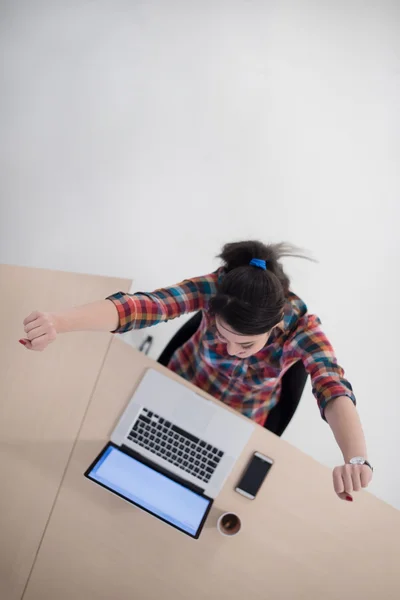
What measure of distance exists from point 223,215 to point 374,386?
3.79ft

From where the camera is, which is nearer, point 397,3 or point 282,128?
point 282,128

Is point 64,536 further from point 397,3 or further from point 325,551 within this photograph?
point 397,3

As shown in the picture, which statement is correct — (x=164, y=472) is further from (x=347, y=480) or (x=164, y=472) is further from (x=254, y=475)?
(x=347, y=480)

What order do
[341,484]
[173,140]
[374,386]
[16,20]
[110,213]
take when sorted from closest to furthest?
[341,484] → [374,386] → [110,213] → [173,140] → [16,20]

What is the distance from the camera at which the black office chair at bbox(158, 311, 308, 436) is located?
4.58 ft

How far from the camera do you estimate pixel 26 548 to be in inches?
45.1

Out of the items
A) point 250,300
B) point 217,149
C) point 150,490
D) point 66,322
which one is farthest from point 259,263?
point 217,149

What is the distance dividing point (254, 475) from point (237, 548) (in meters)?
0.18

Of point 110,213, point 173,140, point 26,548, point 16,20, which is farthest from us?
point 16,20

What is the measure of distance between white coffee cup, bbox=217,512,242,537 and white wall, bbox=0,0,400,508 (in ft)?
3.15

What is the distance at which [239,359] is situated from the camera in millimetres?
1361

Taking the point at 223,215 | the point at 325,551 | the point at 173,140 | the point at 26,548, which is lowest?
the point at 26,548

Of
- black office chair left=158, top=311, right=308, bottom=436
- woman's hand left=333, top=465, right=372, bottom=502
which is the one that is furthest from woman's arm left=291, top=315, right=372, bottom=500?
black office chair left=158, top=311, right=308, bottom=436

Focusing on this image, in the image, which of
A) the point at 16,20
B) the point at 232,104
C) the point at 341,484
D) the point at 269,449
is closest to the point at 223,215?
the point at 232,104
